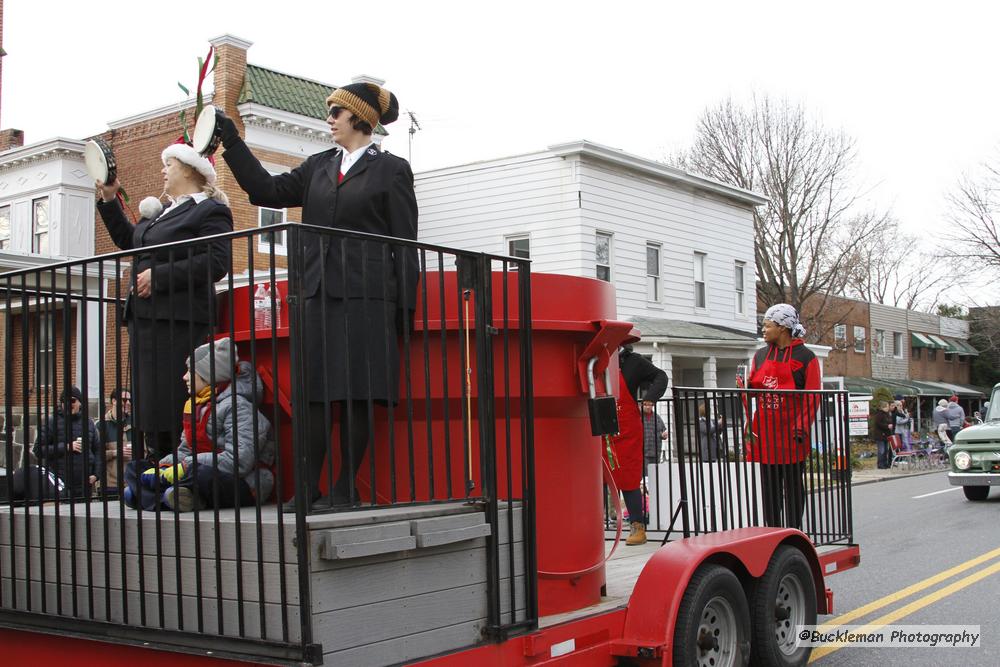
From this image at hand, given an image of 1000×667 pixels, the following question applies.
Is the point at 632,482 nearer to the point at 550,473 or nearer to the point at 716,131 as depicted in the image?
the point at 550,473

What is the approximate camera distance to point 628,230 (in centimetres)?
2580

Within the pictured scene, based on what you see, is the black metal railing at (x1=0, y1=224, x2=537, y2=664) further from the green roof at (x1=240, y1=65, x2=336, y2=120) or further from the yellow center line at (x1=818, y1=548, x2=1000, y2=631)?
the green roof at (x1=240, y1=65, x2=336, y2=120)

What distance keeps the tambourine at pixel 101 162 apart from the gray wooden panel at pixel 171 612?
180 centimetres

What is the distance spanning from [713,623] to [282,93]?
74.0 ft

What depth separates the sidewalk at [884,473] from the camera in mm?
22147

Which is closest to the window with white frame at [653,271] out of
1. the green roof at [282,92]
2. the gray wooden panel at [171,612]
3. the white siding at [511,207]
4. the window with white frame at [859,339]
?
the white siding at [511,207]

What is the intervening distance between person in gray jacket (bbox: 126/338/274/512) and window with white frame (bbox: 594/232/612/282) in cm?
2117

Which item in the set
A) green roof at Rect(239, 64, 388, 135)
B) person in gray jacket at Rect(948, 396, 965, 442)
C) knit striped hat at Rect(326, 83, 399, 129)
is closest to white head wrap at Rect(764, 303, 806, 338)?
knit striped hat at Rect(326, 83, 399, 129)

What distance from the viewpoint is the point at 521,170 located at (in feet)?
81.3

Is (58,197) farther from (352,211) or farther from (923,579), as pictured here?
(352,211)

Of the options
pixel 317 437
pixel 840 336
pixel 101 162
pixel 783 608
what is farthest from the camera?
pixel 840 336

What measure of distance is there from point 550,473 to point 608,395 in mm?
458

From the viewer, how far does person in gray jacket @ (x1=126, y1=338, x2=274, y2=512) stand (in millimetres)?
3611

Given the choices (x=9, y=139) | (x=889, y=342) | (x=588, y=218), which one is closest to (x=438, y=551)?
(x=588, y=218)
